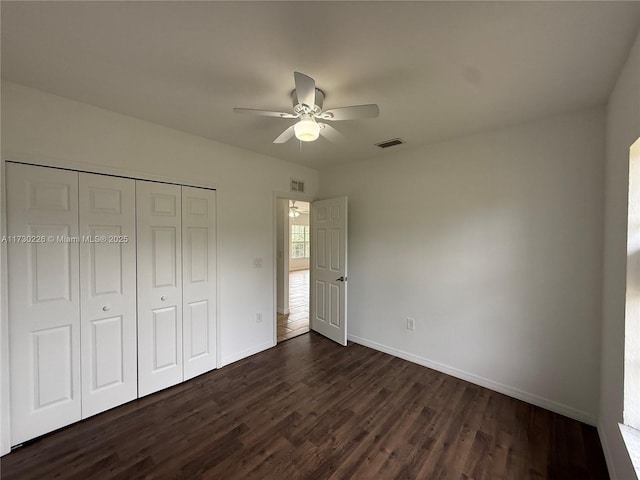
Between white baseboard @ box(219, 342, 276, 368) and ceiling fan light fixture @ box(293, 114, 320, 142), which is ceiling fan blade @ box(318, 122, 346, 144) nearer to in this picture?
ceiling fan light fixture @ box(293, 114, 320, 142)

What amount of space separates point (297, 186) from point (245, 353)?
7.56ft

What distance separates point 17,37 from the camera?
1354 mm

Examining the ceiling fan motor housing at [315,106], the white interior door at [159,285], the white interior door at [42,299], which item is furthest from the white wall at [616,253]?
the white interior door at [42,299]

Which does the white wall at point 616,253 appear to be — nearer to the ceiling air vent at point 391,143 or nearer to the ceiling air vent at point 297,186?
the ceiling air vent at point 391,143

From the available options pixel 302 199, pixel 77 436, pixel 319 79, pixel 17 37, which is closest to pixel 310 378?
pixel 77 436

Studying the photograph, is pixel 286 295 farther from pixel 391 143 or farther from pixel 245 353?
pixel 391 143

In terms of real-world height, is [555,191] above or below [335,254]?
above

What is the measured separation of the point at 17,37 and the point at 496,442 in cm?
385

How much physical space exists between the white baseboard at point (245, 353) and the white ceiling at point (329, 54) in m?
2.55

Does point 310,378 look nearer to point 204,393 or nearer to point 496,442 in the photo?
point 204,393

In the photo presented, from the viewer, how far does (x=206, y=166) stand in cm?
277

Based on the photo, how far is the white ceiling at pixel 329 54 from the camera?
46.9 inches

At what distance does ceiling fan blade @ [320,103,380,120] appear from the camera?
1583 mm

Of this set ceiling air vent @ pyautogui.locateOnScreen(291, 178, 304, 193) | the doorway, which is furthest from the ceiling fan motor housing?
the doorway
